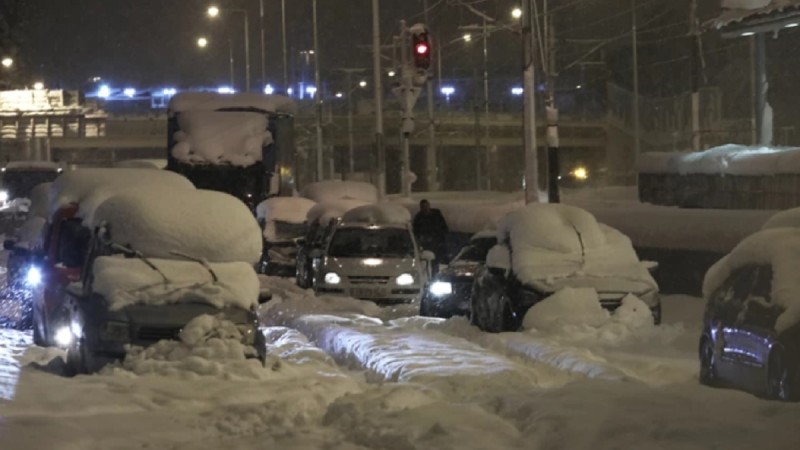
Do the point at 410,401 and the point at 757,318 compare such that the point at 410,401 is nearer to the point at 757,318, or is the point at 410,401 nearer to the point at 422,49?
the point at 757,318

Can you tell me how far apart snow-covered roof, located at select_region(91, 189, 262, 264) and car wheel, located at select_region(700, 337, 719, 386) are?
5.03 meters

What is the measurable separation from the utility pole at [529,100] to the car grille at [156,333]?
15.1 meters

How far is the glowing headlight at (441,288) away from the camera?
19578 millimetres

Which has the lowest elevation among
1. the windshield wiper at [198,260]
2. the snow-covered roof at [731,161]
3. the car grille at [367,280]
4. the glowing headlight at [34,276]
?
the car grille at [367,280]

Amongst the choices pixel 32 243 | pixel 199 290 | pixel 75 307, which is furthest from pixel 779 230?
pixel 32 243

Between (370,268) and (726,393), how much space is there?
14.1 metres

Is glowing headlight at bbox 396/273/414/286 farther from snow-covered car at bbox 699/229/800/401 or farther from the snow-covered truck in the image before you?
snow-covered car at bbox 699/229/800/401

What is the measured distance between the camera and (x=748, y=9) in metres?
26.3

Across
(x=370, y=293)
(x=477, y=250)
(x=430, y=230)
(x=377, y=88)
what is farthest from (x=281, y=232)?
(x=477, y=250)

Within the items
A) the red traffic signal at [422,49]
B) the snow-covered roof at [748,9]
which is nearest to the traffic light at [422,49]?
the red traffic signal at [422,49]

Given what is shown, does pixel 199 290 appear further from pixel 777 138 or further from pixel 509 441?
pixel 777 138

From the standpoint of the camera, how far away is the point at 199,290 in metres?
12.4

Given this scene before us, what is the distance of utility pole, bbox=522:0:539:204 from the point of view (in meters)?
25.8

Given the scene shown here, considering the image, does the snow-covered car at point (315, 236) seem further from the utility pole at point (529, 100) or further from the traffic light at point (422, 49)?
the utility pole at point (529, 100)
